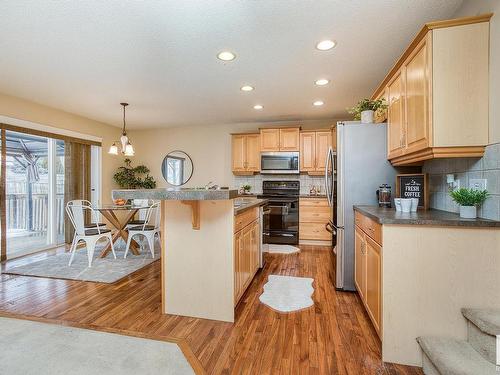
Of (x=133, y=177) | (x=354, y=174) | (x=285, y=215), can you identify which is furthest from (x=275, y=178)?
(x=133, y=177)

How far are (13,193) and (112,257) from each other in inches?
77.5

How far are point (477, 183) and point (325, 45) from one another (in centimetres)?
173

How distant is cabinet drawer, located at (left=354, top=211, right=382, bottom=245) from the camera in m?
1.86

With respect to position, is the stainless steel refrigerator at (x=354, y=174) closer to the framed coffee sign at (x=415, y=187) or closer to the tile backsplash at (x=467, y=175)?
the framed coffee sign at (x=415, y=187)

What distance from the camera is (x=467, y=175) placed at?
6.31 ft

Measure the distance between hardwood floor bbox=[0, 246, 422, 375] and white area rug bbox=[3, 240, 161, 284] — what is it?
15 cm

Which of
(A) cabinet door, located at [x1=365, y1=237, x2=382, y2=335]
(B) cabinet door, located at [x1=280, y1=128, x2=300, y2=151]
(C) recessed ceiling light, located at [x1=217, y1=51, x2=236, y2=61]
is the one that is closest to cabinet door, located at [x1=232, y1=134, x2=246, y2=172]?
(B) cabinet door, located at [x1=280, y1=128, x2=300, y2=151]

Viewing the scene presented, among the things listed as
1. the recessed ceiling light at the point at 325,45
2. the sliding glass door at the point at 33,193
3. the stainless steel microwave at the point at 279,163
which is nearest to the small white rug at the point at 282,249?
the stainless steel microwave at the point at 279,163

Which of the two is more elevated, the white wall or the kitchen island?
the white wall

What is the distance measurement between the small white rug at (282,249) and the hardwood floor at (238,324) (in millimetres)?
1292

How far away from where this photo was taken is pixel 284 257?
423cm

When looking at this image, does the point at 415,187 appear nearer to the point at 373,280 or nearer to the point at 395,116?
the point at 395,116

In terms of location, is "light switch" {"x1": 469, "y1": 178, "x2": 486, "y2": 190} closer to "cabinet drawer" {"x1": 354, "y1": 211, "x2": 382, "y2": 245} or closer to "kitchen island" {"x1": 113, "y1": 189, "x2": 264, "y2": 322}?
"cabinet drawer" {"x1": 354, "y1": 211, "x2": 382, "y2": 245}

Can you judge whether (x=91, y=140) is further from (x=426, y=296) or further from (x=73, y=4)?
(x=426, y=296)
